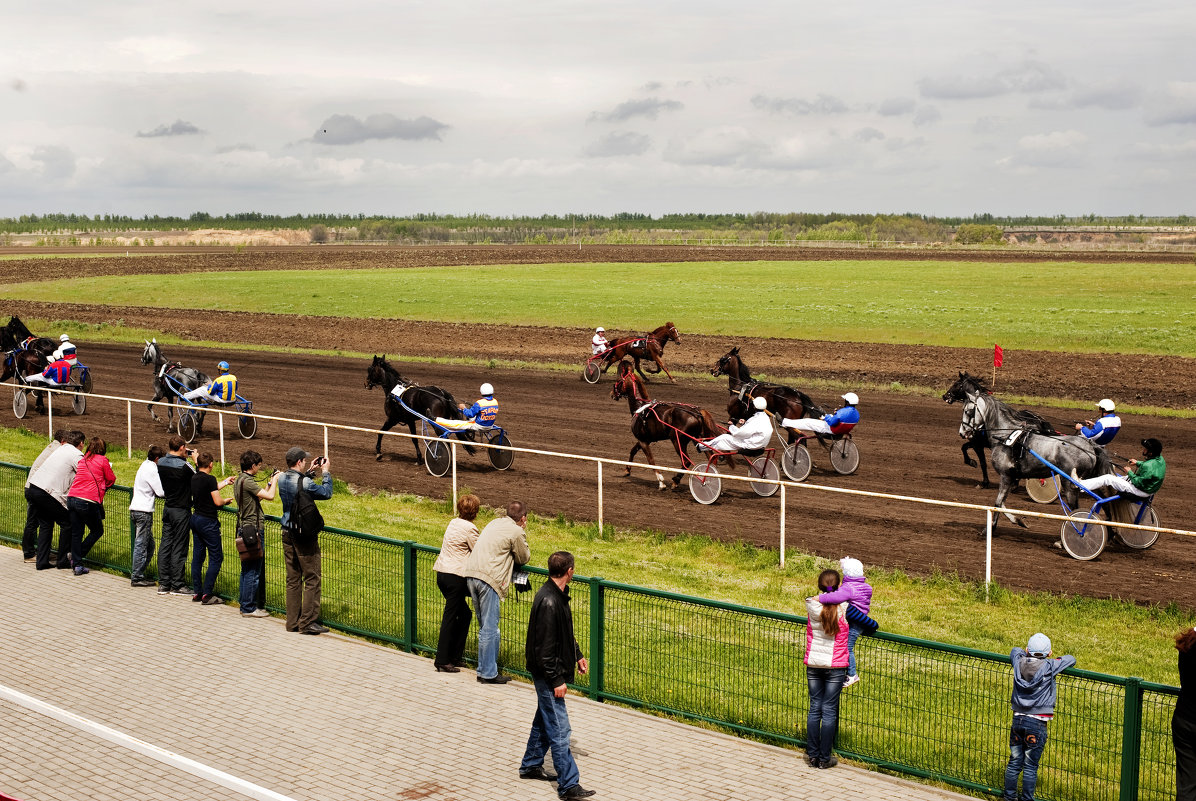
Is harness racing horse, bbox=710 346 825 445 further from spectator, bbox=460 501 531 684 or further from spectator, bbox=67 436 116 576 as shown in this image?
spectator, bbox=460 501 531 684

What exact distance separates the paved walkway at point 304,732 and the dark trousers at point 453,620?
0.22m

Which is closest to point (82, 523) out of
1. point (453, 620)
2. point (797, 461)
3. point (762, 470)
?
point (453, 620)

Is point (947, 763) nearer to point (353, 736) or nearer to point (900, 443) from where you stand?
point (353, 736)

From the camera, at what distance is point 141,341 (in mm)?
43906

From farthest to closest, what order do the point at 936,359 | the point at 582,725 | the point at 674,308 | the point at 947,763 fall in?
the point at 674,308 → the point at 936,359 → the point at 582,725 → the point at 947,763

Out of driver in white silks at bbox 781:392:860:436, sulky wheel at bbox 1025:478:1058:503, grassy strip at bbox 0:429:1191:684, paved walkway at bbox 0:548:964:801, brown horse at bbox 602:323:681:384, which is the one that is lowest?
grassy strip at bbox 0:429:1191:684

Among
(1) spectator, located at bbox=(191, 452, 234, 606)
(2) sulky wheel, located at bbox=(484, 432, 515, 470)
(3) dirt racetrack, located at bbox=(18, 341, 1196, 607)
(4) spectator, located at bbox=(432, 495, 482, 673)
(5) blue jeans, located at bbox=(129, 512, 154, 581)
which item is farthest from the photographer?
(2) sulky wheel, located at bbox=(484, 432, 515, 470)

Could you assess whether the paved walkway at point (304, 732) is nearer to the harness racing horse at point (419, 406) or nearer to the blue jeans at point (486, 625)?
the blue jeans at point (486, 625)

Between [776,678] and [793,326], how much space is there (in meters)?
35.5

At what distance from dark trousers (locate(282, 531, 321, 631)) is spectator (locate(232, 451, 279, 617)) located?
0.47m

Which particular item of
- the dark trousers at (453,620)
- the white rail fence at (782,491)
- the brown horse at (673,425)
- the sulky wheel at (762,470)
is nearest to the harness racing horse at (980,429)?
the white rail fence at (782,491)

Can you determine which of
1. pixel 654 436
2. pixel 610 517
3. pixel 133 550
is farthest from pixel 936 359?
pixel 133 550

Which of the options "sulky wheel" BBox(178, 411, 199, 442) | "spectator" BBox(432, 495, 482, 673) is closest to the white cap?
"spectator" BBox(432, 495, 482, 673)

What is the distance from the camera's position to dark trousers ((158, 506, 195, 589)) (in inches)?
516
